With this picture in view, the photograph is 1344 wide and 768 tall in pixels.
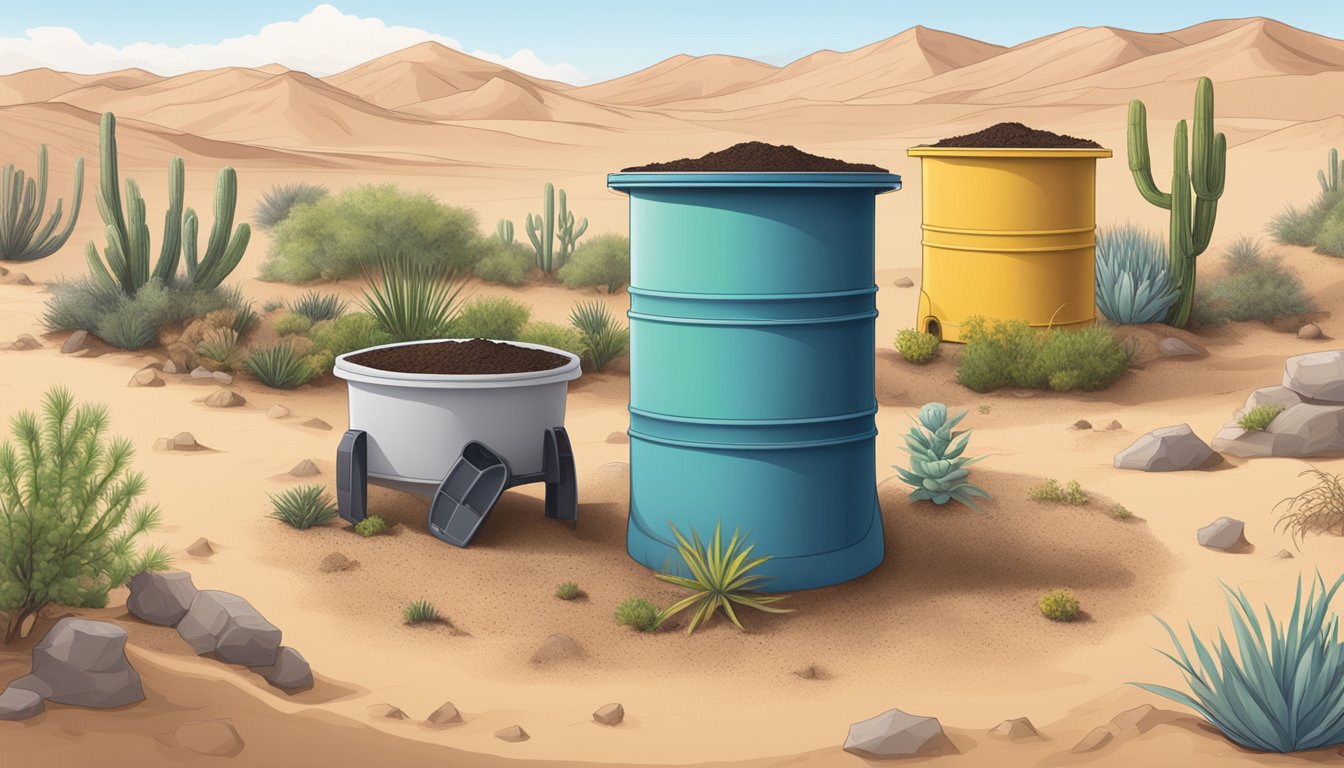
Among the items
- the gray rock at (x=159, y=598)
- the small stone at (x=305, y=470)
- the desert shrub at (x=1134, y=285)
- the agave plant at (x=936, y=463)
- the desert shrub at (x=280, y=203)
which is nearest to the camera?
the gray rock at (x=159, y=598)

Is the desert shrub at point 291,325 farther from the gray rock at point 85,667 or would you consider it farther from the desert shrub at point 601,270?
the gray rock at point 85,667

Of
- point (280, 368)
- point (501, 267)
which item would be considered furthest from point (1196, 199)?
point (280, 368)

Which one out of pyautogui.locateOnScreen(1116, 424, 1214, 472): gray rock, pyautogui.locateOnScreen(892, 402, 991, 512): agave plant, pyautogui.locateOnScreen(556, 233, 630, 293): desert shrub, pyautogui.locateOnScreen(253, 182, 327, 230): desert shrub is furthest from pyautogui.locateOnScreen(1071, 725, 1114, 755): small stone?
pyautogui.locateOnScreen(253, 182, 327, 230): desert shrub

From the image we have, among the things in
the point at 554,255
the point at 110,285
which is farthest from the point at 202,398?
the point at 554,255

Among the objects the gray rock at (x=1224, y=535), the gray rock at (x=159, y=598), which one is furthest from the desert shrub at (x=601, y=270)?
the gray rock at (x=159, y=598)

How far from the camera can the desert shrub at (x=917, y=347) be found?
12.2 metres

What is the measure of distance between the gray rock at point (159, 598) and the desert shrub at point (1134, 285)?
9391mm

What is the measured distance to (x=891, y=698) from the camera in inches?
231

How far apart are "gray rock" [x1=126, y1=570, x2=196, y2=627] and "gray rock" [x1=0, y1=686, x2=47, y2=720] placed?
0.91m

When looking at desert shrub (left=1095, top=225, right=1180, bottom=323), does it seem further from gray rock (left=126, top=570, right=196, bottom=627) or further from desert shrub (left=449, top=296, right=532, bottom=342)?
gray rock (left=126, top=570, right=196, bottom=627)

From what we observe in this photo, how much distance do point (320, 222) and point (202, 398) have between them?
610 cm

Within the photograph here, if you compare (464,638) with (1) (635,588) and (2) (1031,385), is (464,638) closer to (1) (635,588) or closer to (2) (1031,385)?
(1) (635,588)

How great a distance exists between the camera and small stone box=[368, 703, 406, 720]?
5.34m

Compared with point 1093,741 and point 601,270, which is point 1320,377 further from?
point 601,270
